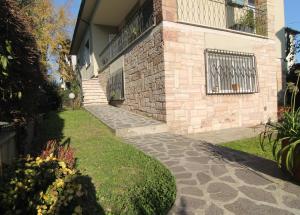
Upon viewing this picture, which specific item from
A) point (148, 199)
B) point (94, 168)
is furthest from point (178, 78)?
point (148, 199)

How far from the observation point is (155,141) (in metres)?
6.75

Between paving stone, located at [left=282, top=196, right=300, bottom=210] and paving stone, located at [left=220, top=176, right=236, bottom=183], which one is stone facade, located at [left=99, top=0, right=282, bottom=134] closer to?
paving stone, located at [left=220, top=176, right=236, bottom=183]

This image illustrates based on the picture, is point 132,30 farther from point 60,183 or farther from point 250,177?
point 60,183

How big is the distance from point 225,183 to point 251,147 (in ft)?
8.45

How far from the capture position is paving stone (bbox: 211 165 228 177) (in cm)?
425

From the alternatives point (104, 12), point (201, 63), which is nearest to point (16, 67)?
point (201, 63)

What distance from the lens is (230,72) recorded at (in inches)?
355

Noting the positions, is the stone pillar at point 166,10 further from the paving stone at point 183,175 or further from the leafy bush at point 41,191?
the leafy bush at point 41,191

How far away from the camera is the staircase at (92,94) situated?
48.8 feet

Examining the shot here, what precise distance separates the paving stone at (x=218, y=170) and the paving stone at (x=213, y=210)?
3.51ft

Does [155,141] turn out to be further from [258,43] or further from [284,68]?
[284,68]

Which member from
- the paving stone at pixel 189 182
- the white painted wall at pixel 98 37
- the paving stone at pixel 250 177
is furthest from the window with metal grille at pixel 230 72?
the white painted wall at pixel 98 37

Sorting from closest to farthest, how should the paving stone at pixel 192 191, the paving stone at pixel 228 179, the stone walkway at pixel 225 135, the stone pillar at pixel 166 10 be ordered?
the paving stone at pixel 192 191 → the paving stone at pixel 228 179 → the stone walkway at pixel 225 135 → the stone pillar at pixel 166 10

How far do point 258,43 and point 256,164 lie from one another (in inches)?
265
